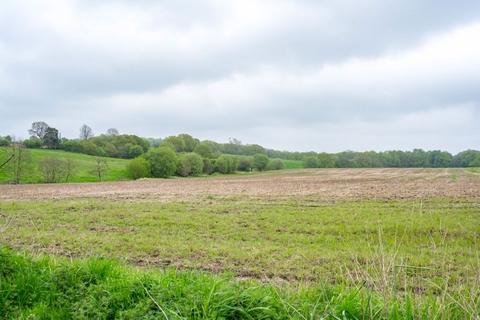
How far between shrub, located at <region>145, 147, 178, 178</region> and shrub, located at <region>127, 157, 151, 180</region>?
275cm

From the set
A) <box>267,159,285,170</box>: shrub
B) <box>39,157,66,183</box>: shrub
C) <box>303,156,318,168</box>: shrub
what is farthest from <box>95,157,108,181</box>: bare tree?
<box>303,156,318,168</box>: shrub

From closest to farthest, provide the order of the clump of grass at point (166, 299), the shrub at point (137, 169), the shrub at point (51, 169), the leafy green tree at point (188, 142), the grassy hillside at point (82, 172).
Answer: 1. the clump of grass at point (166, 299)
2. the grassy hillside at point (82, 172)
3. the shrub at point (51, 169)
4. the shrub at point (137, 169)
5. the leafy green tree at point (188, 142)

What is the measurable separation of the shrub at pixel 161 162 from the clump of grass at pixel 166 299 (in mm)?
77013

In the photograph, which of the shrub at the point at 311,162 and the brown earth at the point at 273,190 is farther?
the shrub at the point at 311,162

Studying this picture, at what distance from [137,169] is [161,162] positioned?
21.0ft

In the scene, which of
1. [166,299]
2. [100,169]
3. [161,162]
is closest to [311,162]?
[161,162]

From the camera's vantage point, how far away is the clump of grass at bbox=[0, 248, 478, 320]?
3.48 metres

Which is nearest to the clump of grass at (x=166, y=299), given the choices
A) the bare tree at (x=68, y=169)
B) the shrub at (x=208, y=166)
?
the bare tree at (x=68, y=169)

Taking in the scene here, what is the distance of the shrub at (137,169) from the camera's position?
250 ft

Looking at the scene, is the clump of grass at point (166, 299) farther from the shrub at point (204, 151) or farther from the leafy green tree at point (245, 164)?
the leafy green tree at point (245, 164)

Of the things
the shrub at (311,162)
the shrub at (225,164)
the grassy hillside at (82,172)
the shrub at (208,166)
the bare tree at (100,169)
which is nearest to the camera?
the grassy hillside at (82,172)

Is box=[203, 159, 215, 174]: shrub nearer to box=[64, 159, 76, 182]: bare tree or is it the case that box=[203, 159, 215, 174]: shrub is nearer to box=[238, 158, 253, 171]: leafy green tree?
box=[238, 158, 253, 171]: leafy green tree

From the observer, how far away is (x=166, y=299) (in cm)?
398

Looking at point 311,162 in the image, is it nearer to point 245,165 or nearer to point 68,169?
point 245,165
